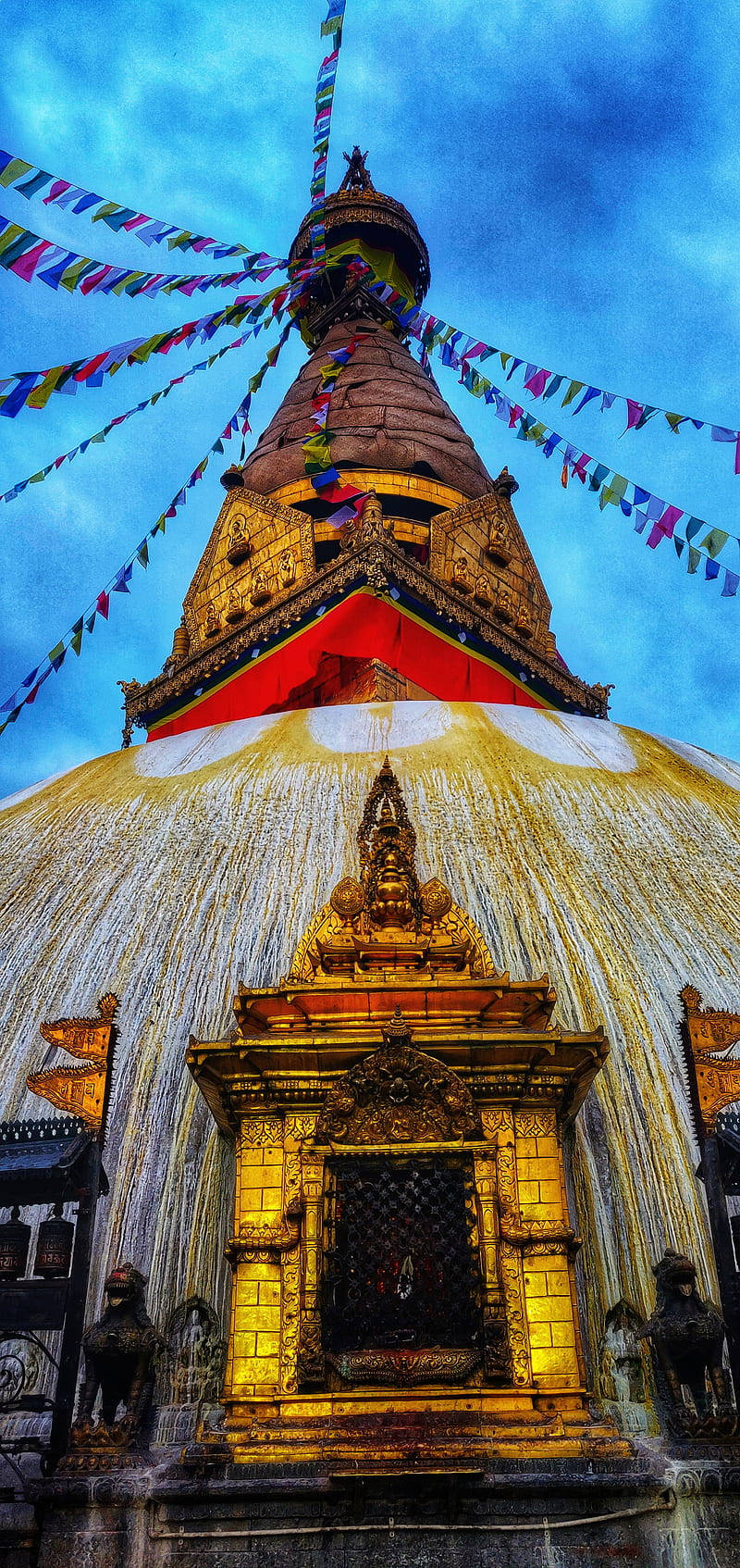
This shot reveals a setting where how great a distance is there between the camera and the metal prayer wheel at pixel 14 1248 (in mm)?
4973

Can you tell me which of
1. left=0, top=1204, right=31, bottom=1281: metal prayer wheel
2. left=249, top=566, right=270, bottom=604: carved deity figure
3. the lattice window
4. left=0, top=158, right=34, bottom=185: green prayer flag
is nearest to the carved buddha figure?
left=249, top=566, right=270, bottom=604: carved deity figure

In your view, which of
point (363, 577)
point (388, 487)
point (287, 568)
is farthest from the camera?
point (388, 487)

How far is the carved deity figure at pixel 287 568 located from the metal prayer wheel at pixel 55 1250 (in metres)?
10.7

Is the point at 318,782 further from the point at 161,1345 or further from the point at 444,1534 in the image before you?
the point at 444,1534

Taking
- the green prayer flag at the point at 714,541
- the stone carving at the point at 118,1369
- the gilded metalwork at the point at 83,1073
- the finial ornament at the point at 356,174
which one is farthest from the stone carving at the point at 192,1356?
the finial ornament at the point at 356,174

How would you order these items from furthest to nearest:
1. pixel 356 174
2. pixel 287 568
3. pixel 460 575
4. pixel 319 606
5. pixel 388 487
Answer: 1. pixel 356 174
2. pixel 388 487
3. pixel 287 568
4. pixel 460 575
5. pixel 319 606

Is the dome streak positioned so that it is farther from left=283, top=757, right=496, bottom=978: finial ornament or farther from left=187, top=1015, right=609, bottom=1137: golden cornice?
left=283, top=757, right=496, bottom=978: finial ornament

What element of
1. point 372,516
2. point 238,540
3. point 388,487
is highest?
point 388,487

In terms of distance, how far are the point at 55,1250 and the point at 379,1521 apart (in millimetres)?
1595

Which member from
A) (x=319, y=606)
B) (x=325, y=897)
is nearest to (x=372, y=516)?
(x=319, y=606)

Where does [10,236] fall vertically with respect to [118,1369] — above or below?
above

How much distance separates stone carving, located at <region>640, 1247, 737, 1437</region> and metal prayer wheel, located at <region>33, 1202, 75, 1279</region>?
2379 millimetres

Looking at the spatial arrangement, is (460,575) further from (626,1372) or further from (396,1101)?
(626,1372)

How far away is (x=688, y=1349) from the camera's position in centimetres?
493
